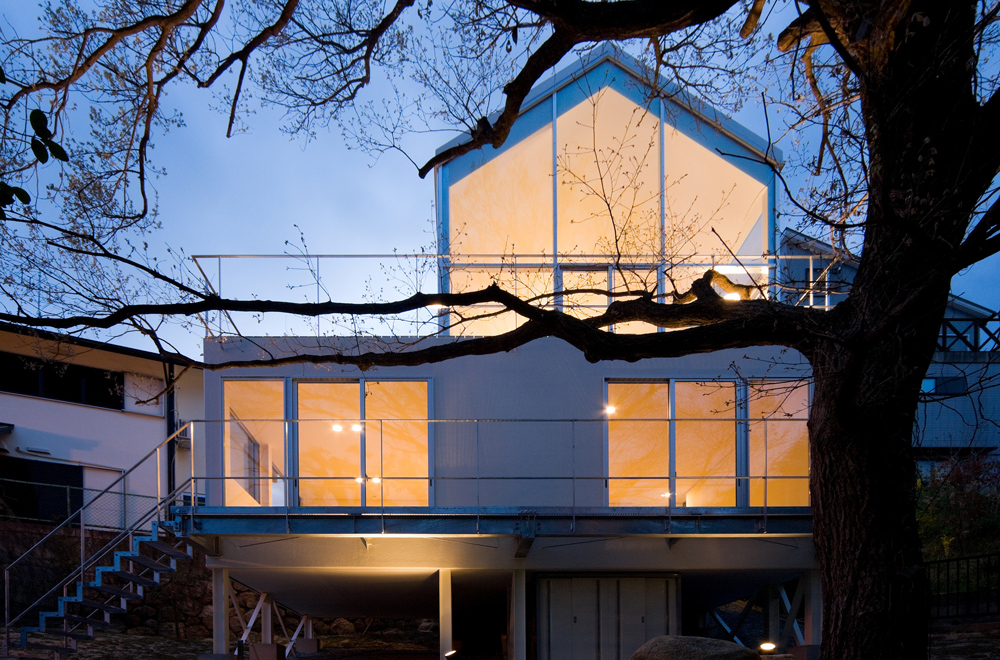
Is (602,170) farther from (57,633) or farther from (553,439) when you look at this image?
(57,633)

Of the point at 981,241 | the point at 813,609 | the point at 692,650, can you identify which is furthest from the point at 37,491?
the point at 981,241

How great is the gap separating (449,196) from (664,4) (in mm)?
7360

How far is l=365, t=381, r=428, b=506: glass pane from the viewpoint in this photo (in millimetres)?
11695

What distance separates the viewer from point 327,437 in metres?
11.7

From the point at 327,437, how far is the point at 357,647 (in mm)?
9970

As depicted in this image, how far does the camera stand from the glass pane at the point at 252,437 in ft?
37.5

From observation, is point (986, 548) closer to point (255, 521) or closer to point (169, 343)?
point (255, 521)

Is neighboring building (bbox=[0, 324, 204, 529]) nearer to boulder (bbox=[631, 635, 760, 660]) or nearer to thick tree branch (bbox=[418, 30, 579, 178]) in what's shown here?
thick tree branch (bbox=[418, 30, 579, 178])

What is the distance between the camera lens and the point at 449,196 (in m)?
12.9

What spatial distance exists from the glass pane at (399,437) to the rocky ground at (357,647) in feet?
18.0

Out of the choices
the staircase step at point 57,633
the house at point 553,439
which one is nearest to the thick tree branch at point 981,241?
the house at point 553,439

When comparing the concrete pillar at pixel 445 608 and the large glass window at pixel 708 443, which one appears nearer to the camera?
the concrete pillar at pixel 445 608

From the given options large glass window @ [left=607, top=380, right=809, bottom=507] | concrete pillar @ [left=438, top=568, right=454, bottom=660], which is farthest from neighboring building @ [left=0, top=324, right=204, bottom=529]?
large glass window @ [left=607, top=380, right=809, bottom=507]

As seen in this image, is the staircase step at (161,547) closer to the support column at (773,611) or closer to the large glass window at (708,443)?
the large glass window at (708,443)
